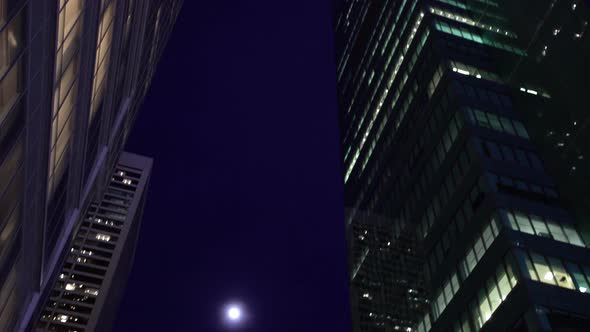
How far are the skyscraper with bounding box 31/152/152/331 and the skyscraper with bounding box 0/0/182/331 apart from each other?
273 feet

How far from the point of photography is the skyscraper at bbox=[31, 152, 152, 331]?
4616 inches

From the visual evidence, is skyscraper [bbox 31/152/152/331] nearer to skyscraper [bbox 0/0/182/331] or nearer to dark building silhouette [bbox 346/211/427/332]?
dark building silhouette [bbox 346/211/427/332]

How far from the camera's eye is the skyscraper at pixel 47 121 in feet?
57.5

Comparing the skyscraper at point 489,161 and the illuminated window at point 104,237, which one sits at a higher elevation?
the illuminated window at point 104,237

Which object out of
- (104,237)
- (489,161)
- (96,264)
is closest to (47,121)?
(489,161)

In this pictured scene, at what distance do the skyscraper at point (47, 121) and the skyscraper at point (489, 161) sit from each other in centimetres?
2908

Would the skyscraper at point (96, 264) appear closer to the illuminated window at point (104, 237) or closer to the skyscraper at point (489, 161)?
the illuminated window at point (104, 237)

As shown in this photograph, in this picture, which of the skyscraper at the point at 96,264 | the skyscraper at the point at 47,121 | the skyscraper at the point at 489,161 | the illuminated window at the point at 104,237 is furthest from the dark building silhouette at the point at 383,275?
the illuminated window at the point at 104,237

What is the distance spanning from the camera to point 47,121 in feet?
70.9

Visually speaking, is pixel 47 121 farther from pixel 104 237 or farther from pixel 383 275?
pixel 104 237

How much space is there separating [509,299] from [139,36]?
111ft

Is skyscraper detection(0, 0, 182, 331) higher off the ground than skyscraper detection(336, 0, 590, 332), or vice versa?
skyscraper detection(336, 0, 590, 332)

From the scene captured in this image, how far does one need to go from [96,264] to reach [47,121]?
115906mm

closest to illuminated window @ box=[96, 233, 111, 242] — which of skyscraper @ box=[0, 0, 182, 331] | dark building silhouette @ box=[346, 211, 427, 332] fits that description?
dark building silhouette @ box=[346, 211, 427, 332]
